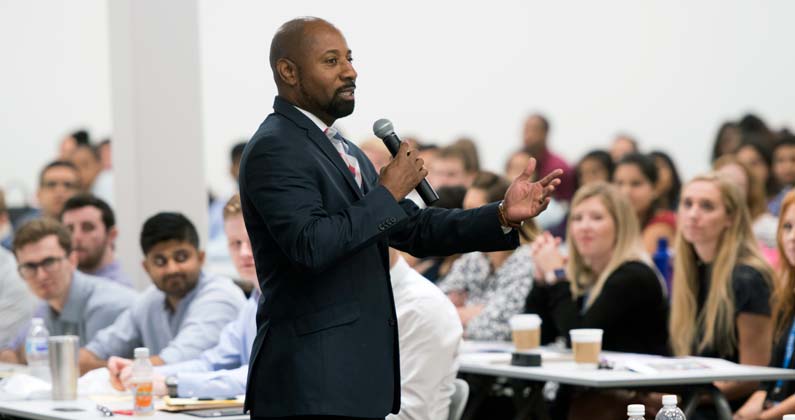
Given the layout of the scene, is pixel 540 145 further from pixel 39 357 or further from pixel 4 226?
pixel 39 357

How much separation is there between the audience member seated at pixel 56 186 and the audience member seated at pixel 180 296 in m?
4.06

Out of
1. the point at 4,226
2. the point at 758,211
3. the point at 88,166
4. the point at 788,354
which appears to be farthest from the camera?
the point at 88,166

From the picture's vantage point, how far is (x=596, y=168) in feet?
29.2

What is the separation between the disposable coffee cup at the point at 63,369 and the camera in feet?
13.9

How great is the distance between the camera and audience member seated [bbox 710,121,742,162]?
9.66 metres

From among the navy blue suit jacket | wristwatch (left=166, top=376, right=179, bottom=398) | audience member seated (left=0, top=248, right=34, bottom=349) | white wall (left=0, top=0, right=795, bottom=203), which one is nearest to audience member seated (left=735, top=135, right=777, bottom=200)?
white wall (left=0, top=0, right=795, bottom=203)

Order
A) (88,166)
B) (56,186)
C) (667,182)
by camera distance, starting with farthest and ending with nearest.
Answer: (88,166) → (56,186) → (667,182)

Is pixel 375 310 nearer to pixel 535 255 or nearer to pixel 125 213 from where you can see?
pixel 535 255

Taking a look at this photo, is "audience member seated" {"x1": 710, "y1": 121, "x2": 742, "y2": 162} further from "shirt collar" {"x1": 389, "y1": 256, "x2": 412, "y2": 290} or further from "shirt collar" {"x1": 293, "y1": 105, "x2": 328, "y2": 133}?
"shirt collar" {"x1": 293, "y1": 105, "x2": 328, "y2": 133}

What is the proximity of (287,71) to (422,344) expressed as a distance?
132cm

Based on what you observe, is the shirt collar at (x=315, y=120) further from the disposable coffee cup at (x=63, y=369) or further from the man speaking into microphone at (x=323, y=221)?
the disposable coffee cup at (x=63, y=369)

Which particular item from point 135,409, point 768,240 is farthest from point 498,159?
point 135,409

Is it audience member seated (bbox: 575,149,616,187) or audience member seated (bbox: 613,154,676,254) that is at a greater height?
audience member seated (bbox: 575,149,616,187)

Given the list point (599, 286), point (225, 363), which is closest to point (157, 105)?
point (225, 363)
